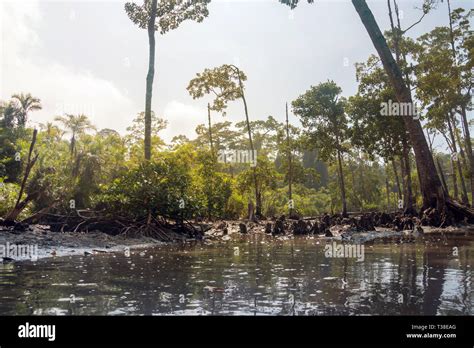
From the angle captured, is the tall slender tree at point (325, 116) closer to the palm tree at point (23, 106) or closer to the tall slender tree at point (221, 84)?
the tall slender tree at point (221, 84)

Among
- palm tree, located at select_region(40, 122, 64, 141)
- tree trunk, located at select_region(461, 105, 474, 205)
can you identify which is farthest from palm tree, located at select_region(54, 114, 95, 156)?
tree trunk, located at select_region(461, 105, 474, 205)

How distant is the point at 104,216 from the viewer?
17219 millimetres

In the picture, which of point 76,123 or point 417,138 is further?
point 76,123

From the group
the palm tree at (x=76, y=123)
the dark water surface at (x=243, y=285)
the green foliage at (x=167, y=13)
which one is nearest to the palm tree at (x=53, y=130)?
the palm tree at (x=76, y=123)

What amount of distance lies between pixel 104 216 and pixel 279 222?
948 centimetres

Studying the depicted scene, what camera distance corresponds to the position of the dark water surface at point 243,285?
5.26 metres

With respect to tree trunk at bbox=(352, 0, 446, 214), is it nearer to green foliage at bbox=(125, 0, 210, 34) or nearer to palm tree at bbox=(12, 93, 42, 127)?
green foliage at bbox=(125, 0, 210, 34)

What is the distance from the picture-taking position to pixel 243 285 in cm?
689

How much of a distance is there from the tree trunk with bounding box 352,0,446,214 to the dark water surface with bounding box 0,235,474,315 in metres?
11.8

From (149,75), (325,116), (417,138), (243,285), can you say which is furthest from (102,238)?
(325,116)

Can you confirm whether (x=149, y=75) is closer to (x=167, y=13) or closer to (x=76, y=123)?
(x=167, y=13)

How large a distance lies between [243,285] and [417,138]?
58.0 feet

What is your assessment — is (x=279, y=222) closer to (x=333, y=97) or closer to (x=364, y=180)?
(x=333, y=97)
